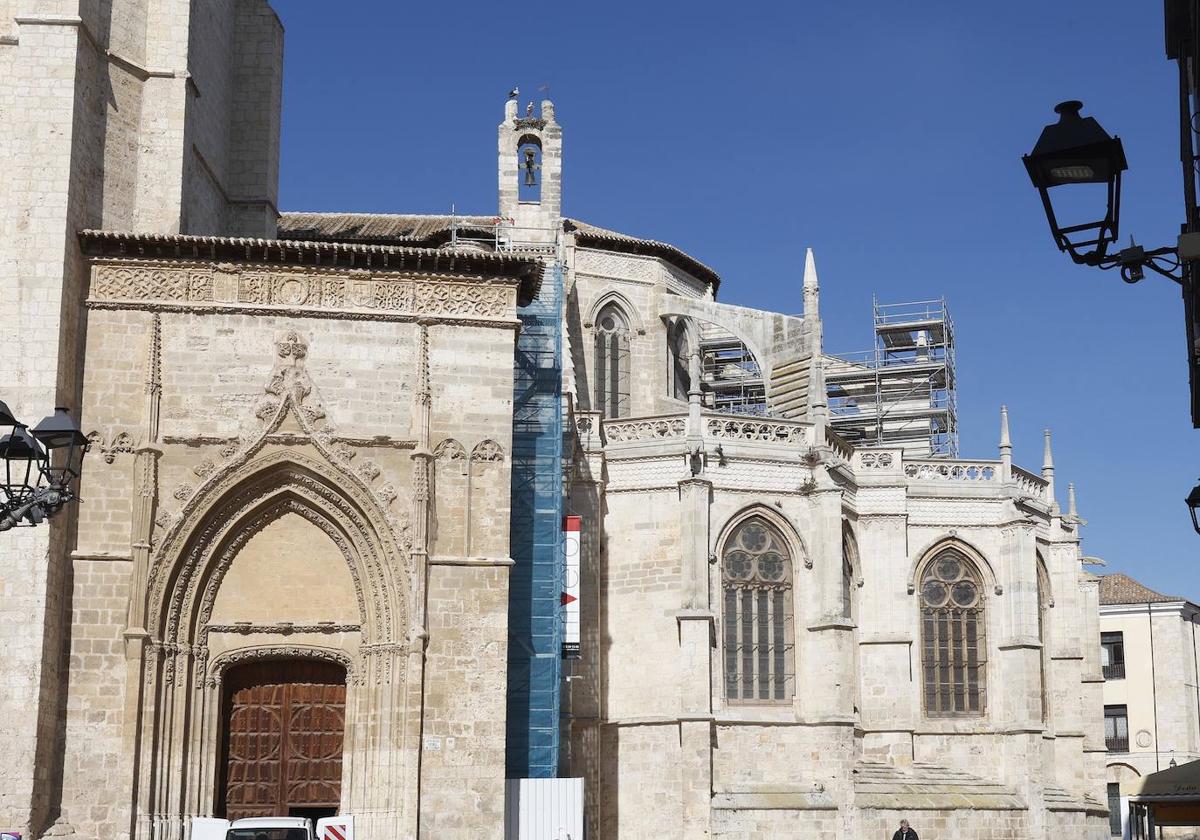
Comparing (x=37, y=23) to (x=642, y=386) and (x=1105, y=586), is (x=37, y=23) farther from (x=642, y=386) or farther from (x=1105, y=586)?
(x=1105, y=586)

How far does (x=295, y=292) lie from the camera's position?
2020 centimetres

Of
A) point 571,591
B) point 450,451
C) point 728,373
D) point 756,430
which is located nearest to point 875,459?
point 756,430

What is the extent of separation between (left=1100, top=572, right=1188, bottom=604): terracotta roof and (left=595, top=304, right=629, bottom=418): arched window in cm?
1903

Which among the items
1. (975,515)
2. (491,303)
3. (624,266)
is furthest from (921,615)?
(491,303)

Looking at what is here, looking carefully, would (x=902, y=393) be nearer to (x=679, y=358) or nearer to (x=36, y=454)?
(x=679, y=358)

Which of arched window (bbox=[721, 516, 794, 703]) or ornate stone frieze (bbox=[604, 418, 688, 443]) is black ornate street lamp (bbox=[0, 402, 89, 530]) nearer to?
ornate stone frieze (bbox=[604, 418, 688, 443])

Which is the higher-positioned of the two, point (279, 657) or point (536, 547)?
point (536, 547)

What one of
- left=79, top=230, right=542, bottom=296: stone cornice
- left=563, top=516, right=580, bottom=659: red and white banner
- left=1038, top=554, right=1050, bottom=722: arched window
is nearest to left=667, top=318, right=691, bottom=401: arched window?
left=1038, top=554, right=1050, bottom=722: arched window

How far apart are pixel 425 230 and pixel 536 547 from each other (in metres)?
12.5

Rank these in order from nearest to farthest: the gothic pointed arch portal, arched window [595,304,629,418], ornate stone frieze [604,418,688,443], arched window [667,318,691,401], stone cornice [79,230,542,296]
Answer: the gothic pointed arch portal → stone cornice [79,230,542,296] → ornate stone frieze [604,418,688,443] → arched window [595,304,629,418] → arched window [667,318,691,401]

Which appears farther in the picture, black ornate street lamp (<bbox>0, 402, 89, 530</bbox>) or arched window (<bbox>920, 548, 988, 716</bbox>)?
arched window (<bbox>920, 548, 988, 716</bbox>)

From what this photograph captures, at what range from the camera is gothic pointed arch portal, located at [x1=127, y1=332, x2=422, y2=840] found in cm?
1894

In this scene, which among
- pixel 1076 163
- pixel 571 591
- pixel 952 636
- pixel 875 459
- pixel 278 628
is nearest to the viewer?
pixel 1076 163

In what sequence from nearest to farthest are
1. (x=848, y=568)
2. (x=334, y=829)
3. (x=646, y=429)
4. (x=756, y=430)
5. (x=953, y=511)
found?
(x=334, y=829)
(x=646, y=429)
(x=756, y=430)
(x=848, y=568)
(x=953, y=511)
